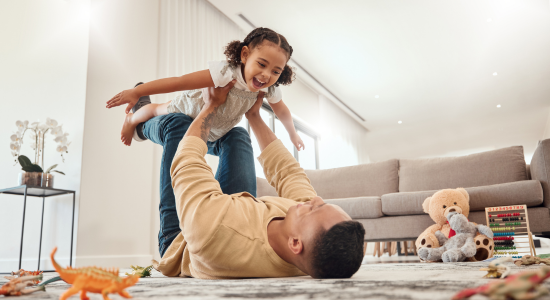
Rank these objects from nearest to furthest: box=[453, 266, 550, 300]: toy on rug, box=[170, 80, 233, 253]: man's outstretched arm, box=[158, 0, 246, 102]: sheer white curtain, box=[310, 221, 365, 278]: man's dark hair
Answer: box=[453, 266, 550, 300]: toy on rug
box=[310, 221, 365, 278]: man's dark hair
box=[170, 80, 233, 253]: man's outstretched arm
box=[158, 0, 246, 102]: sheer white curtain

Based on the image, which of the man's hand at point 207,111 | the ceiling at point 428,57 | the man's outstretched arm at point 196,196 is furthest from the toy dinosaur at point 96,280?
the ceiling at point 428,57

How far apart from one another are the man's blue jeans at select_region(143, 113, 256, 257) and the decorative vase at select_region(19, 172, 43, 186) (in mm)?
1079

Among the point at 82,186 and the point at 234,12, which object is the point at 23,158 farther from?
the point at 234,12

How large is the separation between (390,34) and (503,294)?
192 inches

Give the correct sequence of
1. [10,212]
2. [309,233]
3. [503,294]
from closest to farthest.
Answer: [503,294] → [309,233] → [10,212]

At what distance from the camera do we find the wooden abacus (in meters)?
2.33

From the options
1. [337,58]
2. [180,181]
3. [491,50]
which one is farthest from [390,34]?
[180,181]

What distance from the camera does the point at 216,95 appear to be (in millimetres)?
1513

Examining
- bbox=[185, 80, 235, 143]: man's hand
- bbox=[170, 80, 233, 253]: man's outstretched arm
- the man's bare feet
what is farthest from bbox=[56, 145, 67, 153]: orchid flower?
bbox=[170, 80, 233, 253]: man's outstretched arm

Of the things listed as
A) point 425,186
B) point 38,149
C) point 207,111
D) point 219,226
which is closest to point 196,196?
point 219,226

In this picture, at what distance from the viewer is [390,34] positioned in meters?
4.82

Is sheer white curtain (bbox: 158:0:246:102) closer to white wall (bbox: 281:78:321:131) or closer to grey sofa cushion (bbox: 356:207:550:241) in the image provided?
white wall (bbox: 281:78:321:131)

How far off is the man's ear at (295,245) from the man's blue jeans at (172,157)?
0.61m

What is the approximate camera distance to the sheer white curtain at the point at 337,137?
6949mm
